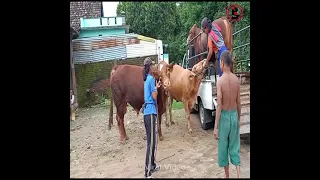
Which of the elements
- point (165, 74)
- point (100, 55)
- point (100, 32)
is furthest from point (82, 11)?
point (165, 74)

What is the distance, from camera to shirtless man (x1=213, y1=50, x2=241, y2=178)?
143 inches

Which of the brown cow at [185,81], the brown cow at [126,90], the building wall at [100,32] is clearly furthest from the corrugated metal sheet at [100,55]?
the brown cow at [126,90]

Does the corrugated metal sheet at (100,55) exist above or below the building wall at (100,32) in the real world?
below

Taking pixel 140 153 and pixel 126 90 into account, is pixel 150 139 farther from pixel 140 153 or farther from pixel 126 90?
pixel 126 90

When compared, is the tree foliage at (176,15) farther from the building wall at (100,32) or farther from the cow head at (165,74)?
the building wall at (100,32)

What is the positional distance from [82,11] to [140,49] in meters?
6.31

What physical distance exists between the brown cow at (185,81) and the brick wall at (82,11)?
11118mm

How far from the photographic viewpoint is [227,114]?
12.0ft

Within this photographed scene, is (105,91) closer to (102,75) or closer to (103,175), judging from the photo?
(102,75)

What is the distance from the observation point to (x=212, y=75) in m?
7.27

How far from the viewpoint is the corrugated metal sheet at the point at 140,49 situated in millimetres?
13773
